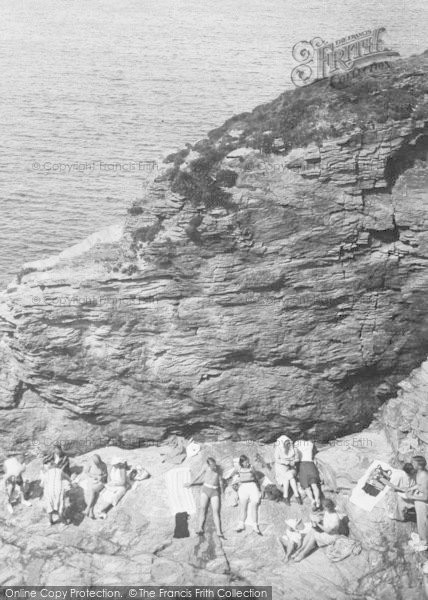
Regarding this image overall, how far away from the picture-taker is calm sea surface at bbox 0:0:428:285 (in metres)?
22.0

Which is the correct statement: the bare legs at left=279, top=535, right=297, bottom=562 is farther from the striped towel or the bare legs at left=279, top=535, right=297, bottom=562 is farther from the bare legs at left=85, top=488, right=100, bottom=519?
the bare legs at left=85, top=488, right=100, bottom=519

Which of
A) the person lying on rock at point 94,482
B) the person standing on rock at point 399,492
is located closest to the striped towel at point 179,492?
the person lying on rock at point 94,482

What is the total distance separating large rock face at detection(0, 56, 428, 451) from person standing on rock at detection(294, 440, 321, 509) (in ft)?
3.47

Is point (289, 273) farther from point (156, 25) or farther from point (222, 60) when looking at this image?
point (156, 25)

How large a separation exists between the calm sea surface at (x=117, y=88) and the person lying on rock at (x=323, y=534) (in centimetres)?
1275

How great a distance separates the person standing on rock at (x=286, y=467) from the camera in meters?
17.2

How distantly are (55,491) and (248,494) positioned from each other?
587 centimetres

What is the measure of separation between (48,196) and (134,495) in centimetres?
1148

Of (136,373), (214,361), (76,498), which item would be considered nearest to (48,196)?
(136,373)

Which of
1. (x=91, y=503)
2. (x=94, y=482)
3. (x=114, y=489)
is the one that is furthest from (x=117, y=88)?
(x=91, y=503)

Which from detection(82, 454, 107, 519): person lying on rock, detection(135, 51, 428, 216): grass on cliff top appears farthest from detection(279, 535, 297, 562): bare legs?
detection(135, 51, 428, 216): grass on cliff top

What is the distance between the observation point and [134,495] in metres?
18.1

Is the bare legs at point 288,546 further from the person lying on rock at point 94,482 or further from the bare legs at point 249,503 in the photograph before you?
the person lying on rock at point 94,482

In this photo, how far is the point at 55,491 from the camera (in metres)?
17.8
